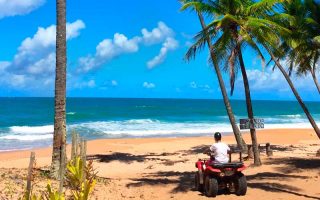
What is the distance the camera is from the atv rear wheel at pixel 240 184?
31.9 ft

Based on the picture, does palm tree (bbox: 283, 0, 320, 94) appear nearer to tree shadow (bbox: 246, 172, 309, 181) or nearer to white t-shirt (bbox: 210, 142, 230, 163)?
tree shadow (bbox: 246, 172, 309, 181)

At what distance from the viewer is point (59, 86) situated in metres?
10.8

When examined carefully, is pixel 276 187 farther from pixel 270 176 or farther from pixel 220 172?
pixel 220 172

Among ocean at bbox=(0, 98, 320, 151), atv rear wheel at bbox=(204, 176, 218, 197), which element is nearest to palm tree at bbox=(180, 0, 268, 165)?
atv rear wheel at bbox=(204, 176, 218, 197)

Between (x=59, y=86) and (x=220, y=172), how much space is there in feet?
14.4

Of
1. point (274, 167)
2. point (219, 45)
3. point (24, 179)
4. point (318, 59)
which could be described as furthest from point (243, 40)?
point (24, 179)

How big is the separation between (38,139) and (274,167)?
65.6ft

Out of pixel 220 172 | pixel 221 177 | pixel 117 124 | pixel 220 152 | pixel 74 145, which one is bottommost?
pixel 221 177

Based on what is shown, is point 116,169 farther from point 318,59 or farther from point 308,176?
point 318,59

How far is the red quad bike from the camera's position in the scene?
31.0 ft

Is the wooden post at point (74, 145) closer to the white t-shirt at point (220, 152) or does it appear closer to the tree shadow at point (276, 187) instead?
the white t-shirt at point (220, 152)

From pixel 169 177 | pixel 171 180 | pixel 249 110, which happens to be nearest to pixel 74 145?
pixel 171 180

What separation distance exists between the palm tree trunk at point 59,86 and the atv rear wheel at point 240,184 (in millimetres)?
4234

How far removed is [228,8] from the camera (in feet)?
46.7
